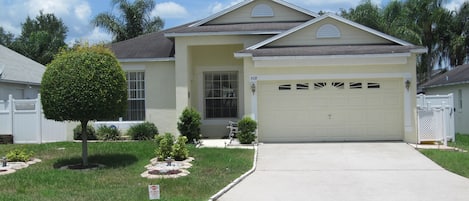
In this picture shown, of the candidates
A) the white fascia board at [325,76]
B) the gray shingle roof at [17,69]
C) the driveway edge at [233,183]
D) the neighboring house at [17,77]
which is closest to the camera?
the driveway edge at [233,183]

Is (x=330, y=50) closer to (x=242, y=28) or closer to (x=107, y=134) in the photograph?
(x=242, y=28)

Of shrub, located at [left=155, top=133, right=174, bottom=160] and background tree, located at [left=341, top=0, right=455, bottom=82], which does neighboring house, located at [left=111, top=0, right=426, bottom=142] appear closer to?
shrub, located at [left=155, top=133, right=174, bottom=160]

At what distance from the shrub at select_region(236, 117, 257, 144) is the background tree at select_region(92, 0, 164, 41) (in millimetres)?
20603

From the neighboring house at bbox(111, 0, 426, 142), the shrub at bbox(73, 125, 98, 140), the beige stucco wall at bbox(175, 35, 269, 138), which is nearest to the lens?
the neighboring house at bbox(111, 0, 426, 142)

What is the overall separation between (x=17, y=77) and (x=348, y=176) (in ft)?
56.2

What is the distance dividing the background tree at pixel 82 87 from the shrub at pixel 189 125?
488cm

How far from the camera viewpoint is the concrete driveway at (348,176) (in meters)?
8.90

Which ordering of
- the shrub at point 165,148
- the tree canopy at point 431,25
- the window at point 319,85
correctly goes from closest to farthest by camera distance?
the shrub at point 165,148, the window at point 319,85, the tree canopy at point 431,25

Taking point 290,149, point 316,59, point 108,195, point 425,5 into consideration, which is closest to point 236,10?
point 316,59

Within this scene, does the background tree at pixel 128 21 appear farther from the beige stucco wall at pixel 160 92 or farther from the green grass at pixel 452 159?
the green grass at pixel 452 159

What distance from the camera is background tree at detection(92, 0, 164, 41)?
112 feet

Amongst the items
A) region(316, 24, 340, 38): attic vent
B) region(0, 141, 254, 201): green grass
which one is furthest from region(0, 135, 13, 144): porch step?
region(316, 24, 340, 38): attic vent

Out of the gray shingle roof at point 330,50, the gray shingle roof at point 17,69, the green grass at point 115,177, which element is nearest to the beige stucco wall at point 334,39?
the gray shingle roof at point 330,50

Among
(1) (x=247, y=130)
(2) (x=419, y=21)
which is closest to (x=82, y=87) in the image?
(1) (x=247, y=130)
